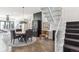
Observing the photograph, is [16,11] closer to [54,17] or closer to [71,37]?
[54,17]

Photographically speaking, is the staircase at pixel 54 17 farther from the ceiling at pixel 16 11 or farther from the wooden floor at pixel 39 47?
the ceiling at pixel 16 11

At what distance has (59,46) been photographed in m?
3.30

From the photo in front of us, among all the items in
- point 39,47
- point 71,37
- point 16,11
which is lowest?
point 39,47

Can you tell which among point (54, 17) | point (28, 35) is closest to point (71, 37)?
point (54, 17)

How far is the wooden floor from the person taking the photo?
307cm

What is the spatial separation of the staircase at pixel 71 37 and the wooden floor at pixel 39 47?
17.4 inches

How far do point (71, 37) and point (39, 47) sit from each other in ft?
3.27

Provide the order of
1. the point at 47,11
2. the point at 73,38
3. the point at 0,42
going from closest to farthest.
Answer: the point at 0,42 < the point at 73,38 < the point at 47,11

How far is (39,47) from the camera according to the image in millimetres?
3189

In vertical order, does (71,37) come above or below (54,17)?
below

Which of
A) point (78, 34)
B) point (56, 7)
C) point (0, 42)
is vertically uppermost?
point (56, 7)
